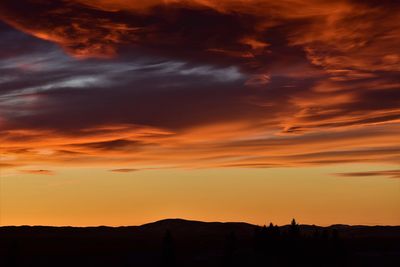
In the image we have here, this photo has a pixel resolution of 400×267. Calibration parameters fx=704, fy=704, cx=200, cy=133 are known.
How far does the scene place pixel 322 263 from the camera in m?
160

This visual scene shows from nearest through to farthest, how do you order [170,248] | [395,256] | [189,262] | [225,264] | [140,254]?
[170,248] < [225,264] < [189,262] < [395,256] < [140,254]

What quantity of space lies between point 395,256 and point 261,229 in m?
35.4

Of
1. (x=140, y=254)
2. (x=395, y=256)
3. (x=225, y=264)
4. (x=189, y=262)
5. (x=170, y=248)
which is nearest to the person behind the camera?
(x=170, y=248)

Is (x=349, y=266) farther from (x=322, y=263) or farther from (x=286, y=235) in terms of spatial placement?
(x=286, y=235)

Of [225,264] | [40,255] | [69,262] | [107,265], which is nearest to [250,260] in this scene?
[225,264]

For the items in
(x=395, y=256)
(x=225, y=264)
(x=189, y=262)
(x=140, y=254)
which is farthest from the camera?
(x=140, y=254)

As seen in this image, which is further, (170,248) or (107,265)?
(107,265)

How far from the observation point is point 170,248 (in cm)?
14675

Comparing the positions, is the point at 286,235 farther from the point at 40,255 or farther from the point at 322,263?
the point at 40,255

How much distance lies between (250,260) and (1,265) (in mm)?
57506

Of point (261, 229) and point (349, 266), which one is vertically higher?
point (261, 229)

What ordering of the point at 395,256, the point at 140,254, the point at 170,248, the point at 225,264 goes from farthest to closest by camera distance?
the point at 140,254 < the point at 395,256 < the point at 225,264 < the point at 170,248

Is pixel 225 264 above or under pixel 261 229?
under

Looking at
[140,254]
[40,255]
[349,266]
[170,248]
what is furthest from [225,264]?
[40,255]
